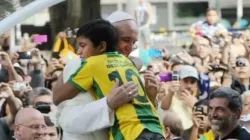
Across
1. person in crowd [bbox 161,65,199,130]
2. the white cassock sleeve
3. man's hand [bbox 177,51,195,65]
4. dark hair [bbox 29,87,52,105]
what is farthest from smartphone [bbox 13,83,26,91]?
the white cassock sleeve

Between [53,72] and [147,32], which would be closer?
[53,72]

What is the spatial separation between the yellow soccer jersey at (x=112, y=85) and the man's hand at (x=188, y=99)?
4911mm

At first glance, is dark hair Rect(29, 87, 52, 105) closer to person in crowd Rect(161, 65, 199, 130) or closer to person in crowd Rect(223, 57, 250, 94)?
person in crowd Rect(161, 65, 199, 130)

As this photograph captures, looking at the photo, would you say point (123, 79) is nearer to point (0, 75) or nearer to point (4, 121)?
point (4, 121)

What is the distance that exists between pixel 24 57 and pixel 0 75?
1712 millimetres

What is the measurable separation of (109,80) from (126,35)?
1.45ft

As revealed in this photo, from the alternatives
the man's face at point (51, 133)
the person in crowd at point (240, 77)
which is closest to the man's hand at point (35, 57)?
the person in crowd at point (240, 77)

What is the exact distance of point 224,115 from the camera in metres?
8.46

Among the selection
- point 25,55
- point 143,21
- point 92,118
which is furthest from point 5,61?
point 143,21

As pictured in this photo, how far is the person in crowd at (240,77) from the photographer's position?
13.4 m

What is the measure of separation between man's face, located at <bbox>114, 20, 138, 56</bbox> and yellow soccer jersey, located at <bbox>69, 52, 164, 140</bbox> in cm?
29

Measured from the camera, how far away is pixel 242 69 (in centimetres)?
1412

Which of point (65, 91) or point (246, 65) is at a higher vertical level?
point (65, 91)

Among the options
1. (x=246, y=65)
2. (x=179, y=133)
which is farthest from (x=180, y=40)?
(x=179, y=133)
